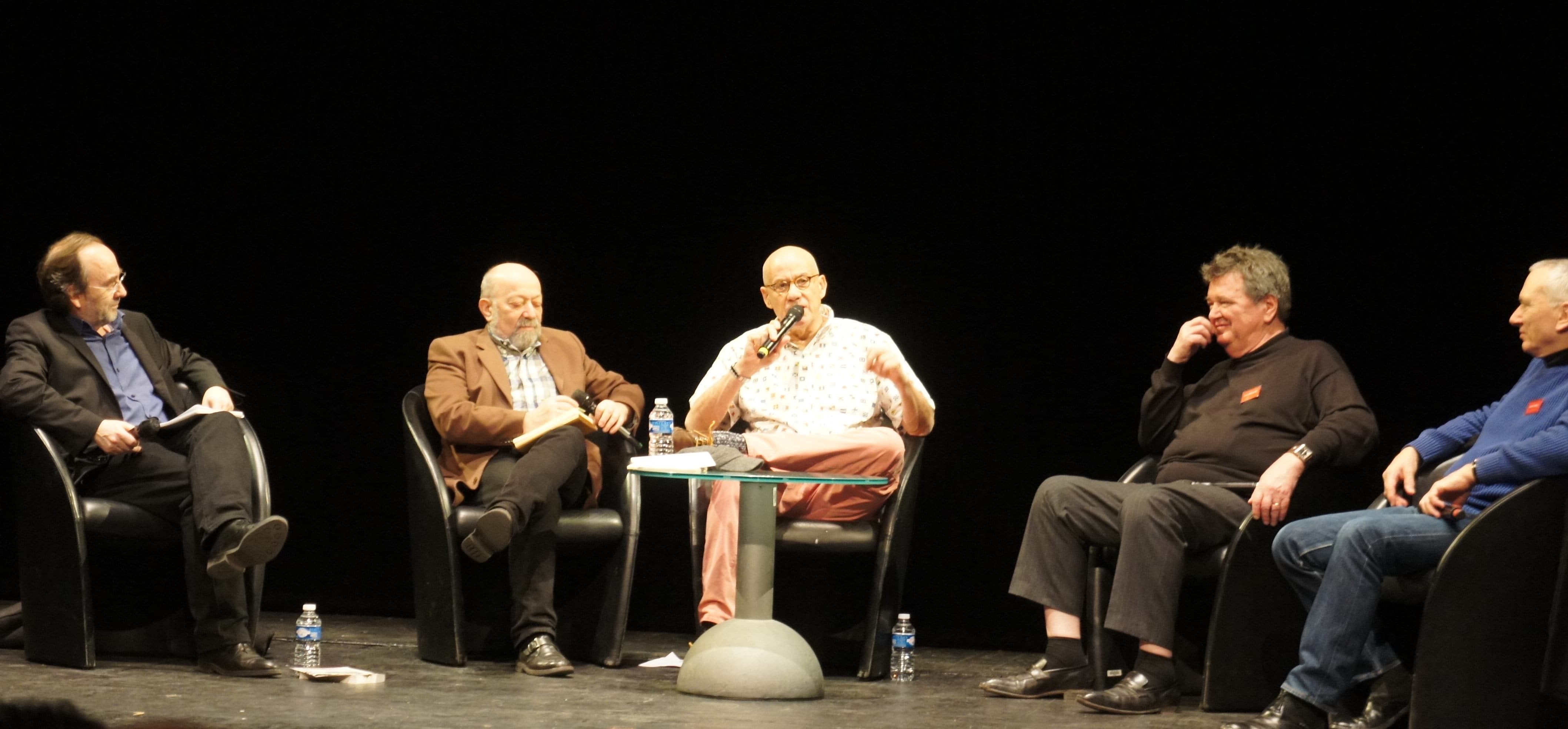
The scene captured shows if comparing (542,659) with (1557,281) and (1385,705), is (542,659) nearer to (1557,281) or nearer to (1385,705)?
(1385,705)

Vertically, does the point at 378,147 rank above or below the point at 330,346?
above

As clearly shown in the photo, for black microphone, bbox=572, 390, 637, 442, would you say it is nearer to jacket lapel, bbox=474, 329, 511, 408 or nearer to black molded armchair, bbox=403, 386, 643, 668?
black molded armchair, bbox=403, 386, 643, 668

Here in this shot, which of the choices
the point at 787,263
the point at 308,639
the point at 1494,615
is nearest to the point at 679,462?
the point at 787,263

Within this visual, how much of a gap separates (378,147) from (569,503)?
1.81m

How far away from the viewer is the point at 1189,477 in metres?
3.79

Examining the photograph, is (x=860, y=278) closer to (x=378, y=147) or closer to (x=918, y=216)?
(x=918, y=216)

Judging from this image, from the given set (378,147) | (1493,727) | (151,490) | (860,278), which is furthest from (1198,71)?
(151,490)

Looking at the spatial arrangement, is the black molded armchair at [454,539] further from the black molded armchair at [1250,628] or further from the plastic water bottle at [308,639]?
the black molded armchair at [1250,628]

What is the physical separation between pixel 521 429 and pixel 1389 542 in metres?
2.15

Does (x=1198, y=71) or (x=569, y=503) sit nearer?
(x=569, y=503)

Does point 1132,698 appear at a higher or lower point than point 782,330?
lower

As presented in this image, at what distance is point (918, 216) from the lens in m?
4.65

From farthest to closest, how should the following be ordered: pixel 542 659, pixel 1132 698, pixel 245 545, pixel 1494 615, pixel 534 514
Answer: pixel 534 514, pixel 542 659, pixel 245 545, pixel 1132 698, pixel 1494 615

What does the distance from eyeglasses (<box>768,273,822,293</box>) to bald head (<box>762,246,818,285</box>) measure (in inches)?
0.5
